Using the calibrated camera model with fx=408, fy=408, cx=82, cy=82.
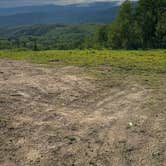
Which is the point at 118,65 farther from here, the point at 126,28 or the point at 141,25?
the point at 126,28

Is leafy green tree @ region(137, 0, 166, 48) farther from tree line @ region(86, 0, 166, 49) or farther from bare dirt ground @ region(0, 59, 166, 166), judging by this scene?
bare dirt ground @ region(0, 59, 166, 166)

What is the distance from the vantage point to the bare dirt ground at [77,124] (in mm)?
9281

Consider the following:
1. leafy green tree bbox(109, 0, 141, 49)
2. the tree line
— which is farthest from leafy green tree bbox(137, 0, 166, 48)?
leafy green tree bbox(109, 0, 141, 49)

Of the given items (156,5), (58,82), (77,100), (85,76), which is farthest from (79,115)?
(156,5)

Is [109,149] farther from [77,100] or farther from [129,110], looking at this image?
[77,100]

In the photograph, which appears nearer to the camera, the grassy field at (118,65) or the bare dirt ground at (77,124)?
the bare dirt ground at (77,124)

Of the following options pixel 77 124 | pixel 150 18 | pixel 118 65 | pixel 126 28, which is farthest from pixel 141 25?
pixel 77 124

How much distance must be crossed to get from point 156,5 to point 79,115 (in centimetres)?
4522

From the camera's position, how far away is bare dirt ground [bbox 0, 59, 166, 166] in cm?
928

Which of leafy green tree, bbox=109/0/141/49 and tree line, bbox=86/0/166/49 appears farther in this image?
leafy green tree, bbox=109/0/141/49

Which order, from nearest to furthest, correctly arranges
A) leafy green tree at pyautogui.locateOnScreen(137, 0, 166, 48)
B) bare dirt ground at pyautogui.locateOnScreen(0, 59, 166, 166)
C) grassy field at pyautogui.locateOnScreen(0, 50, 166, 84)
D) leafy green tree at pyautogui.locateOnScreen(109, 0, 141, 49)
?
bare dirt ground at pyautogui.locateOnScreen(0, 59, 166, 166), grassy field at pyautogui.locateOnScreen(0, 50, 166, 84), leafy green tree at pyautogui.locateOnScreen(137, 0, 166, 48), leafy green tree at pyautogui.locateOnScreen(109, 0, 141, 49)

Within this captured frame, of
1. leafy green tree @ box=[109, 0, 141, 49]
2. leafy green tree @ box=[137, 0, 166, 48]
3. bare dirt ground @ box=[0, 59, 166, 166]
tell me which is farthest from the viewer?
leafy green tree @ box=[109, 0, 141, 49]

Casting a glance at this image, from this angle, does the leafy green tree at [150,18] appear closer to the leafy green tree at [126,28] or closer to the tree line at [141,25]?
the tree line at [141,25]

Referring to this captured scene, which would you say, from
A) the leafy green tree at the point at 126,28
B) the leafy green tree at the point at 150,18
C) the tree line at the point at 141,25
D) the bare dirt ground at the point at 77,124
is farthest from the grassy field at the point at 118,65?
the leafy green tree at the point at 126,28
